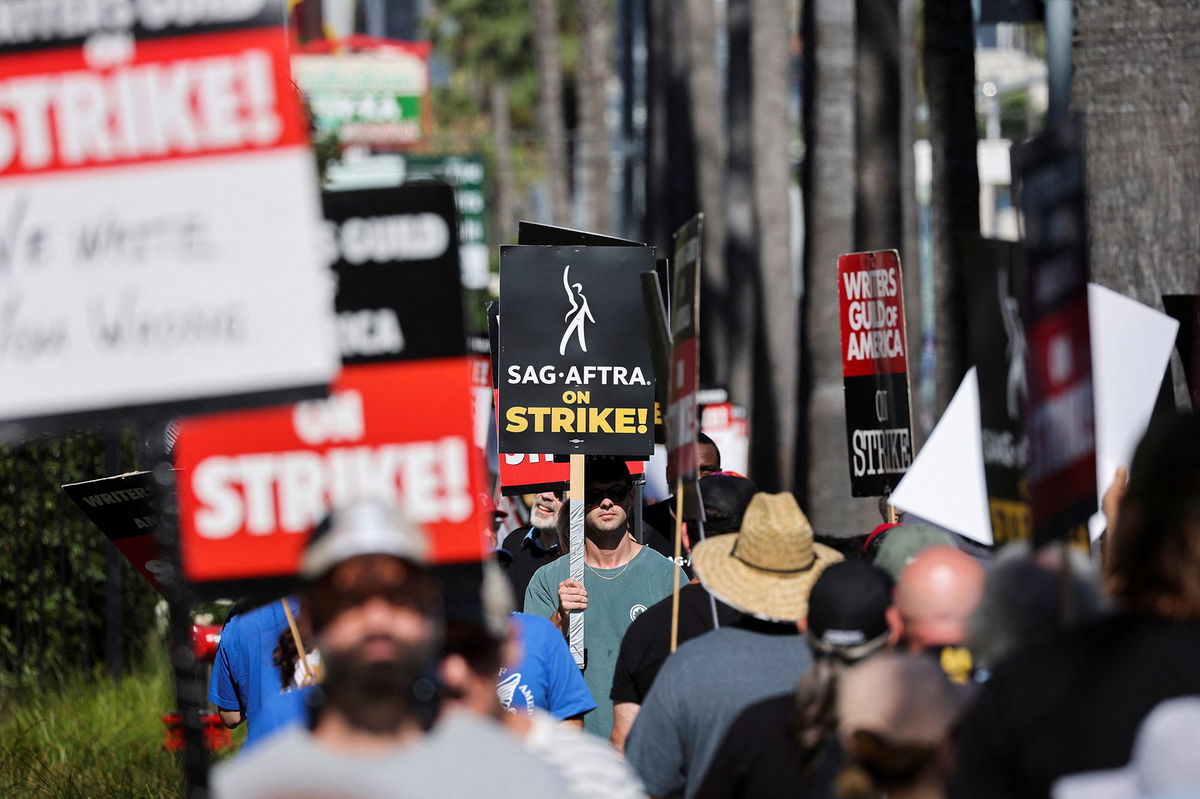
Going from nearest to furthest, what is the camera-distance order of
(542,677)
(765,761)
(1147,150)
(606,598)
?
(765,761) → (542,677) → (1147,150) → (606,598)

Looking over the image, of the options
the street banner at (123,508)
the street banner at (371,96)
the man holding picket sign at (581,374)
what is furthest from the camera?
the street banner at (371,96)

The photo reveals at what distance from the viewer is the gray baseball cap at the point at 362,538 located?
141 inches

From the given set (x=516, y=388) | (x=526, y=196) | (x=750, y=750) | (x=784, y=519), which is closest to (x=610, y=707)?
(x=516, y=388)

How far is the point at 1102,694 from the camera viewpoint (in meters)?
3.37

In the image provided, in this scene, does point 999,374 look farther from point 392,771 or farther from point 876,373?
point 876,373

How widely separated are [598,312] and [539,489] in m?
1.59

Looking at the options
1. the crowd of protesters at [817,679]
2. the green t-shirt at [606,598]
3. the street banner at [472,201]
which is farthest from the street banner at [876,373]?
the street banner at [472,201]

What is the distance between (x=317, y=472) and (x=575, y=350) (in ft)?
12.0

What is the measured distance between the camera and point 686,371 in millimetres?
6578

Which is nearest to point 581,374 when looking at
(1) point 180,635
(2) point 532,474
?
(2) point 532,474

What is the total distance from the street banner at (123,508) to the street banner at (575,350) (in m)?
1.60

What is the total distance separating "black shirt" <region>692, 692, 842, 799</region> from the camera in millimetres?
4500

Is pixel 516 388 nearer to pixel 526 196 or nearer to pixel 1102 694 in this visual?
pixel 1102 694

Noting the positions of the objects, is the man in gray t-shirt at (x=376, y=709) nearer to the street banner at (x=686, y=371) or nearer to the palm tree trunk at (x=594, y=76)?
the street banner at (x=686, y=371)
